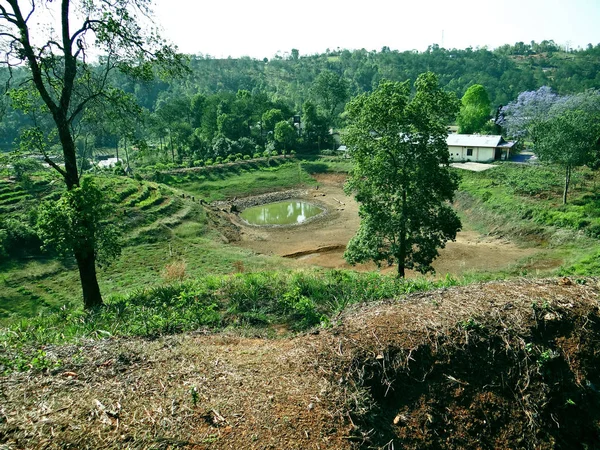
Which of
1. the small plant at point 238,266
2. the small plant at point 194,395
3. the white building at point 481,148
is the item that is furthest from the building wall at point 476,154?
the small plant at point 194,395

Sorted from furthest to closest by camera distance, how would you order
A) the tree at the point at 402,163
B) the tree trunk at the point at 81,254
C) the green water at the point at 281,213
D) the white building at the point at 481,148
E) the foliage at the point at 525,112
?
1. the foliage at the point at 525,112
2. the white building at the point at 481,148
3. the green water at the point at 281,213
4. the tree at the point at 402,163
5. the tree trunk at the point at 81,254

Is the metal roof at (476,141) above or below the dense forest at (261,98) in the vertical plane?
below

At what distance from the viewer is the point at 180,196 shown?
4041 cm

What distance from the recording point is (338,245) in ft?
102

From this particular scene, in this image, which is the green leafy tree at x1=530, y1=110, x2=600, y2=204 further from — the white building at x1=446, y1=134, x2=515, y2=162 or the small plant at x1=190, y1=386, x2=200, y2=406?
the small plant at x1=190, y1=386, x2=200, y2=406

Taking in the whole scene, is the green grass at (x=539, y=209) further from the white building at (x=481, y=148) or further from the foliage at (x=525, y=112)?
the foliage at (x=525, y=112)

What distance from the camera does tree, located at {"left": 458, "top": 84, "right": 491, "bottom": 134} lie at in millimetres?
60594

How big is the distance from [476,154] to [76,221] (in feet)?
151

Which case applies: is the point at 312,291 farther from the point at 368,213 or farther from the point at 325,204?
the point at 325,204

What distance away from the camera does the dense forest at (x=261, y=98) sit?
56.7ft

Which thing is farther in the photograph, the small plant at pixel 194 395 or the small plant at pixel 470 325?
the small plant at pixel 470 325

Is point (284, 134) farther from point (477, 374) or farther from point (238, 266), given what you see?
point (477, 374)

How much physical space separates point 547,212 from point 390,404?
29.4m

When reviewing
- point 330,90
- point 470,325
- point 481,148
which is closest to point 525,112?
point 481,148
